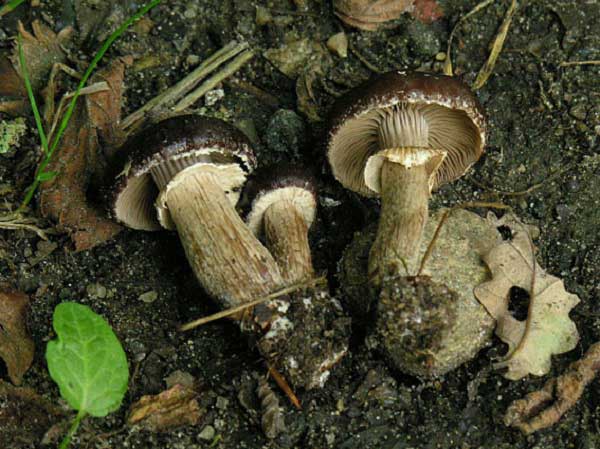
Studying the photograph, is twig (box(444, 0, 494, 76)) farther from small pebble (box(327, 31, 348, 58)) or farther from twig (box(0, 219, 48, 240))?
twig (box(0, 219, 48, 240))

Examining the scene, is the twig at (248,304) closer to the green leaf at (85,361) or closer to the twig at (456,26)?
the green leaf at (85,361)

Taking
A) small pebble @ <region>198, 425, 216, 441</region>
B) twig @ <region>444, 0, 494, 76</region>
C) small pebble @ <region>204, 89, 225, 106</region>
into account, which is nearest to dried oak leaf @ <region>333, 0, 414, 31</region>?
twig @ <region>444, 0, 494, 76</region>

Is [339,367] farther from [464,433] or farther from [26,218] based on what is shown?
[26,218]

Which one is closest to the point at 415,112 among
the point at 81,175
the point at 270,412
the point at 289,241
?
the point at 289,241

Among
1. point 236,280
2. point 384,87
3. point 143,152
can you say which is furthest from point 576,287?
point 143,152

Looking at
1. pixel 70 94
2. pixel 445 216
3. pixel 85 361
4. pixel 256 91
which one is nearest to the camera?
pixel 85 361

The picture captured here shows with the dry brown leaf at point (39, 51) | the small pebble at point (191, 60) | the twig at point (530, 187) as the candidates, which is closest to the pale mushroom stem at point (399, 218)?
the twig at point (530, 187)

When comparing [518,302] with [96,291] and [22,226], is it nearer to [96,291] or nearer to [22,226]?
[96,291]
